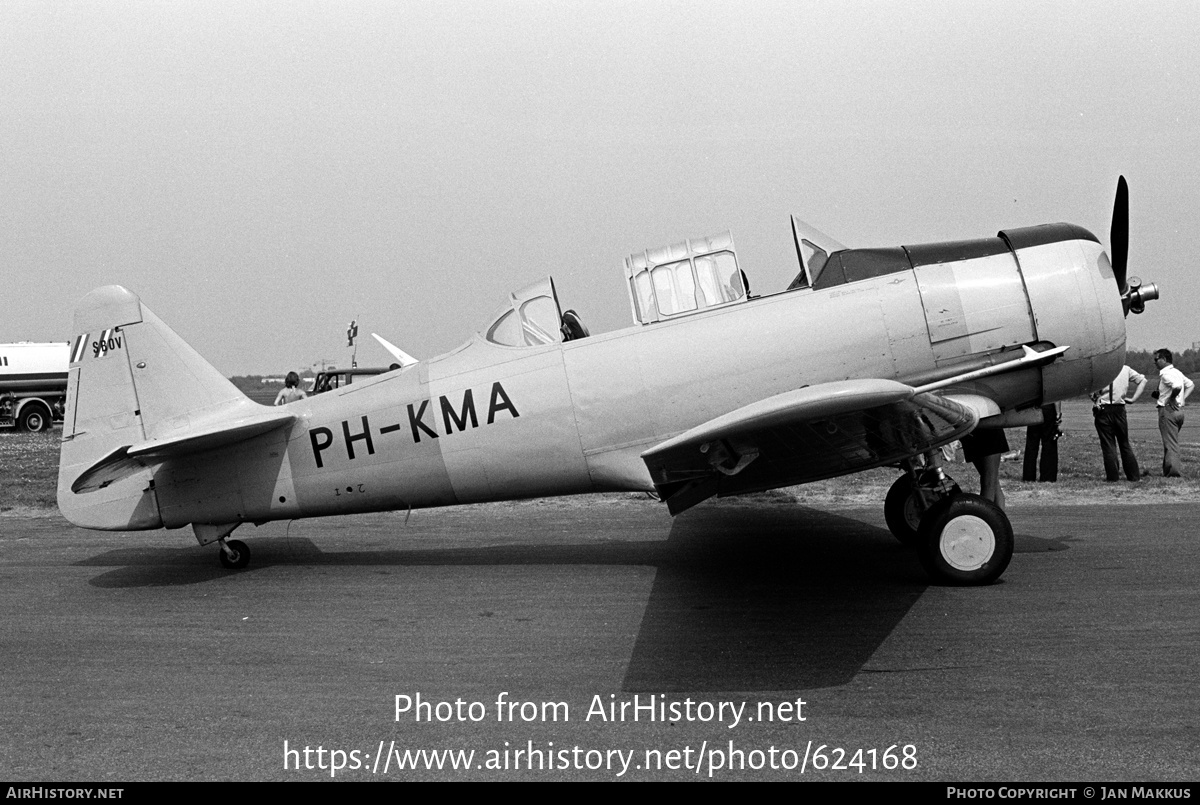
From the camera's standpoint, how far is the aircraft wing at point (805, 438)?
459 centimetres

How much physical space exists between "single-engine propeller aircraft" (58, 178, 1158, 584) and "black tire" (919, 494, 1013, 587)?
0.01 metres

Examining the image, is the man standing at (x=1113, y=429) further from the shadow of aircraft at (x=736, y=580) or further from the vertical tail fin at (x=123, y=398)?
the vertical tail fin at (x=123, y=398)

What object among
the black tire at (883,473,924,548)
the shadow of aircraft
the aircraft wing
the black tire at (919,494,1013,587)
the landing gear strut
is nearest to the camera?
the aircraft wing

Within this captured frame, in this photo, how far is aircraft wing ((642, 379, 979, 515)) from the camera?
4.59m

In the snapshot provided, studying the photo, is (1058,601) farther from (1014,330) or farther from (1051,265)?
(1051,265)

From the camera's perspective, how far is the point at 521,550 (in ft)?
27.7

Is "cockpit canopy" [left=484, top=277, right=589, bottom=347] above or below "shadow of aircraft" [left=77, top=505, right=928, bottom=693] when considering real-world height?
above

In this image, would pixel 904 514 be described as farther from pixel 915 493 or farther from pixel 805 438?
pixel 805 438

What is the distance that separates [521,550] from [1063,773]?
17.8 feet

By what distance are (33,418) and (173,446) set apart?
87.4 ft

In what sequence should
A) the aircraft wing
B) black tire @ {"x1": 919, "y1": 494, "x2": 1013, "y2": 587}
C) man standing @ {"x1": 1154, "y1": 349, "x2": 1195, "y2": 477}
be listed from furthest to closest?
man standing @ {"x1": 1154, "y1": 349, "x2": 1195, "y2": 477} → black tire @ {"x1": 919, "y1": 494, "x2": 1013, "y2": 587} → the aircraft wing

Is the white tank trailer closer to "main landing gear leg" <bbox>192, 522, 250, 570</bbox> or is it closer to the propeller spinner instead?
"main landing gear leg" <bbox>192, 522, 250, 570</bbox>

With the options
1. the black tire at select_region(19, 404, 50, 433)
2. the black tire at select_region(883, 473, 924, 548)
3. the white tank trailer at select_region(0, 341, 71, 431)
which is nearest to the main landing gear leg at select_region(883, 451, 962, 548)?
the black tire at select_region(883, 473, 924, 548)

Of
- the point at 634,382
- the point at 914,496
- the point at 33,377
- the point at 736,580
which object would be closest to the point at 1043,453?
the point at 914,496
